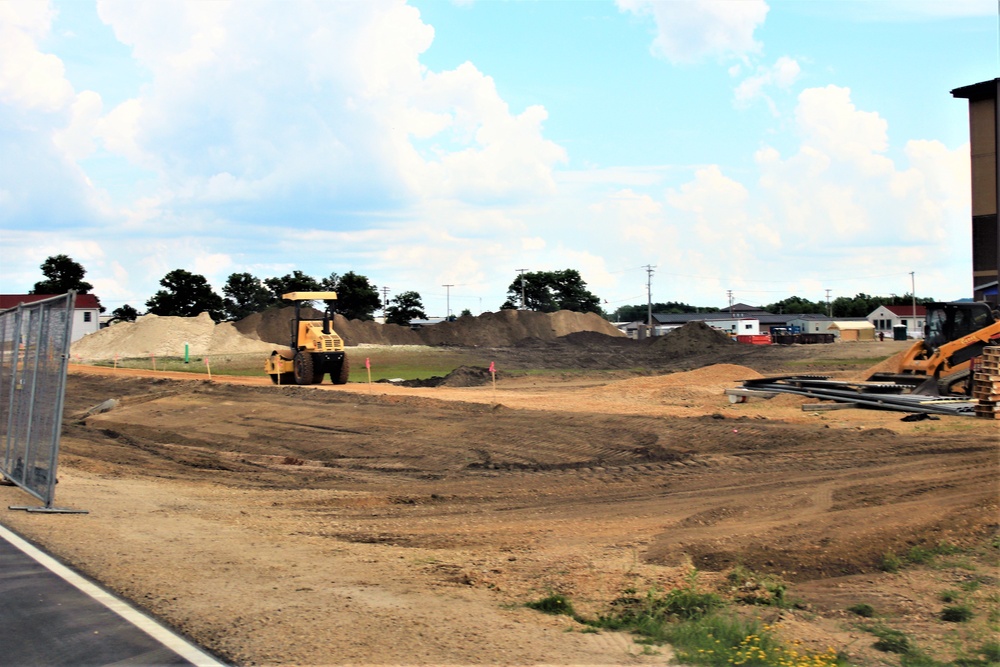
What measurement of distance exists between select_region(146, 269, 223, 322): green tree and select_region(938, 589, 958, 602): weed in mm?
88828

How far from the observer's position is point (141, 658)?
6027 millimetres

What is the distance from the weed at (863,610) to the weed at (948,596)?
894mm

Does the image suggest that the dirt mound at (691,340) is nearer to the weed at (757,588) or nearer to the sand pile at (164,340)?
the sand pile at (164,340)

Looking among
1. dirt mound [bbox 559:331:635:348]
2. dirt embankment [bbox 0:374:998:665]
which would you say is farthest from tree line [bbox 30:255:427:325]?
dirt embankment [bbox 0:374:998:665]

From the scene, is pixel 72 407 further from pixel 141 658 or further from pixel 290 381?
pixel 141 658

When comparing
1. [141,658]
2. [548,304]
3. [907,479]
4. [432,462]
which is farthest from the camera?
[548,304]

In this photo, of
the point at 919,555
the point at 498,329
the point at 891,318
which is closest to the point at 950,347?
the point at 919,555

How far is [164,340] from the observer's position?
72688 millimetres

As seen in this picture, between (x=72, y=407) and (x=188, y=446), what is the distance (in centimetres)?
1382

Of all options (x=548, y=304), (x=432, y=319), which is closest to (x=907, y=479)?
(x=548, y=304)

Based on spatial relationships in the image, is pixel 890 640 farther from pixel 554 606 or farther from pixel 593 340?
pixel 593 340

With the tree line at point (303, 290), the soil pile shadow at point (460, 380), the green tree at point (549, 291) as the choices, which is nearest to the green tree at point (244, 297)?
the tree line at point (303, 290)

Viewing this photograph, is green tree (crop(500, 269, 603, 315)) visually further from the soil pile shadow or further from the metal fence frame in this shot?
the metal fence frame

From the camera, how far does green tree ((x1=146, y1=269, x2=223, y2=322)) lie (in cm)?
9244
